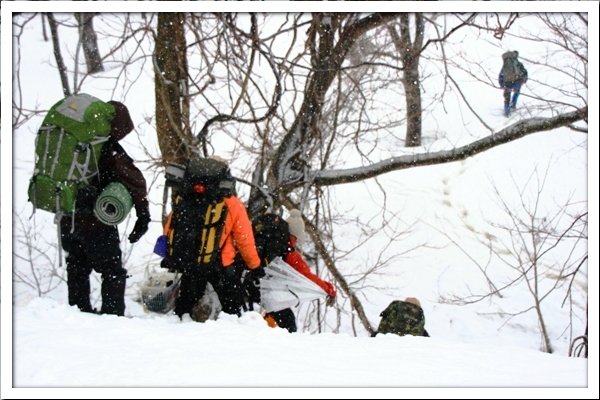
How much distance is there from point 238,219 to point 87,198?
3.33 feet

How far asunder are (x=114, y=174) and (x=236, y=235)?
3.05 feet

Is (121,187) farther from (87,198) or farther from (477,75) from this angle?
(477,75)

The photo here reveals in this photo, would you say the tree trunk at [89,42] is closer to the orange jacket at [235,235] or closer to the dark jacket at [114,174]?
the dark jacket at [114,174]

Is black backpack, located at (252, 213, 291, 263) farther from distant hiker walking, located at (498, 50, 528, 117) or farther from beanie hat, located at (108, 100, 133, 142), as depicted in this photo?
distant hiker walking, located at (498, 50, 528, 117)

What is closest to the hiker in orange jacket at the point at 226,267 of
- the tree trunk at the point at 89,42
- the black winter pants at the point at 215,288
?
the black winter pants at the point at 215,288

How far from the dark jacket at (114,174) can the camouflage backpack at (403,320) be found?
204 centimetres

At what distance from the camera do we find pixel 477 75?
560cm

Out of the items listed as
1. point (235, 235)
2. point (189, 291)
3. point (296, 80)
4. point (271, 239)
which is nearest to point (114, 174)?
point (235, 235)

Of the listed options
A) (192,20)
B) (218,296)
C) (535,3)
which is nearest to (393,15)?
(535,3)

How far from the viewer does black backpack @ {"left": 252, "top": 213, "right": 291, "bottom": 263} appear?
4.18 metres

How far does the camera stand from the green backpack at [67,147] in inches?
127

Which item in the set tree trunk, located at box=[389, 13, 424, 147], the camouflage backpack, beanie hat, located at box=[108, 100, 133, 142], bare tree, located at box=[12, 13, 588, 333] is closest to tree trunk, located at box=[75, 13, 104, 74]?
bare tree, located at box=[12, 13, 588, 333]

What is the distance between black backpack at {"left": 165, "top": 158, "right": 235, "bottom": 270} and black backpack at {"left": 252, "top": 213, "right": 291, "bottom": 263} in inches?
26.4

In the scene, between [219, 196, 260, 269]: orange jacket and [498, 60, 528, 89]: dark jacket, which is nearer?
[219, 196, 260, 269]: orange jacket
